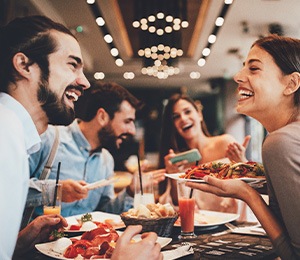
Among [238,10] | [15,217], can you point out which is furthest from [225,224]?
[238,10]

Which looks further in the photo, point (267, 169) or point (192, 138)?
point (192, 138)

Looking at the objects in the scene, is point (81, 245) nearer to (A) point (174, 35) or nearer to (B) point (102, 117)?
(B) point (102, 117)

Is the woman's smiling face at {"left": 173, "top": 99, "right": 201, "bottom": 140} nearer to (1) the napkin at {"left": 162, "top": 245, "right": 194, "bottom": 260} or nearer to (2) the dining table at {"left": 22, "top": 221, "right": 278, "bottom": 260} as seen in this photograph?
(2) the dining table at {"left": 22, "top": 221, "right": 278, "bottom": 260}

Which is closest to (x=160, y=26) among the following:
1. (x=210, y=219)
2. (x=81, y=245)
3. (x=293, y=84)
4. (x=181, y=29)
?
(x=181, y=29)

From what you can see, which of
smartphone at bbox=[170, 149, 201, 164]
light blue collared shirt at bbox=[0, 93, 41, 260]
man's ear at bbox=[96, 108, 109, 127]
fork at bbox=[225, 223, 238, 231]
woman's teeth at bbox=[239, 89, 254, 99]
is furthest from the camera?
man's ear at bbox=[96, 108, 109, 127]

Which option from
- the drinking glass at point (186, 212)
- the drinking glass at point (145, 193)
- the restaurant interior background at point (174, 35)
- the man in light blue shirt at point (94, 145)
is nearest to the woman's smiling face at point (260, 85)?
the drinking glass at point (186, 212)

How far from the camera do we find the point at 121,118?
3.55 meters

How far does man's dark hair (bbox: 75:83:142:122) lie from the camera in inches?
137

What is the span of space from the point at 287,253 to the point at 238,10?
4.57 meters

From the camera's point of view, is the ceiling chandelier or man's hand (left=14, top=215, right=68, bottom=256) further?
the ceiling chandelier

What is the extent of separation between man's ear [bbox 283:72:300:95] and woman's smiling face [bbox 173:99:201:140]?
1.98 m

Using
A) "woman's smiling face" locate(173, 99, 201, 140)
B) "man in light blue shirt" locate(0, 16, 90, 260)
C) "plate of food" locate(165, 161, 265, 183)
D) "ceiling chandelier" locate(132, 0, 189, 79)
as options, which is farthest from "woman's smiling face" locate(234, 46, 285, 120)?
"ceiling chandelier" locate(132, 0, 189, 79)

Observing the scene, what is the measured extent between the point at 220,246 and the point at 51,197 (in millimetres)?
880

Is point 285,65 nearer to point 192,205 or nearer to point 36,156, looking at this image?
point 192,205
